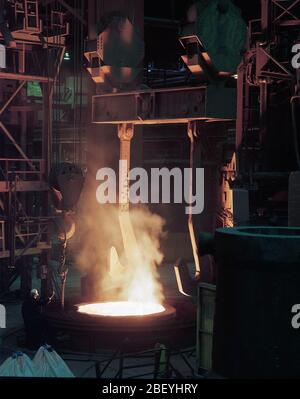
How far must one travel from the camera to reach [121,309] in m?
14.6

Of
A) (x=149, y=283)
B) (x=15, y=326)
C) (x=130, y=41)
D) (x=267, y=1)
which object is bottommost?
(x=15, y=326)

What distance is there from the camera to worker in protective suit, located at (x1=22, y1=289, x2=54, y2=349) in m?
12.8

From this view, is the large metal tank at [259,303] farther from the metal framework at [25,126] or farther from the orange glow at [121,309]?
the metal framework at [25,126]

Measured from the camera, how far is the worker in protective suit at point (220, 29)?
10.7m

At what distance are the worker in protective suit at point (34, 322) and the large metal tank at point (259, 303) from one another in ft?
Answer: 29.8

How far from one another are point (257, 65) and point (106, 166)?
4.25 m

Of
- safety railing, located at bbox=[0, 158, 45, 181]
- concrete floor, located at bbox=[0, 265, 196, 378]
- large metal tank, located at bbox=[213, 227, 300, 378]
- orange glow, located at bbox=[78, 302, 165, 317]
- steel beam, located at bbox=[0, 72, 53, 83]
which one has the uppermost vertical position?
steel beam, located at bbox=[0, 72, 53, 83]

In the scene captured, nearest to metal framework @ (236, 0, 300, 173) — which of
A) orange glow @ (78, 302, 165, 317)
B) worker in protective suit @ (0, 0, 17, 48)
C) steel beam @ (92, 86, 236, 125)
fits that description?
orange glow @ (78, 302, 165, 317)

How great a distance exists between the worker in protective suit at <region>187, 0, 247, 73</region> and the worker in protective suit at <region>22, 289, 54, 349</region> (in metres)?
5.19

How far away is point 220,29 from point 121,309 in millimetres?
6254

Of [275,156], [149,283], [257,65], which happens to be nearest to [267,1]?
[257,65]

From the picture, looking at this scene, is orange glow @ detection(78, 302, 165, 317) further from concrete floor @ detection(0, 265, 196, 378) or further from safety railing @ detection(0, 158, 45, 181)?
safety railing @ detection(0, 158, 45, 181)

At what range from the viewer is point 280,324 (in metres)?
3.92
